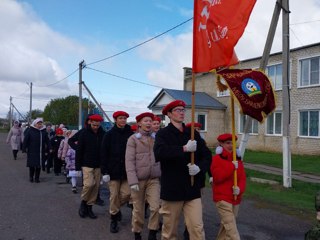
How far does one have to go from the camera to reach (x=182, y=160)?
177 inches

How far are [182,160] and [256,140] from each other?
2159 centimetres

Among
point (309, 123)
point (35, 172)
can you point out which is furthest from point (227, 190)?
point (309, 123)

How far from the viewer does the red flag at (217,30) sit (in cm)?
477

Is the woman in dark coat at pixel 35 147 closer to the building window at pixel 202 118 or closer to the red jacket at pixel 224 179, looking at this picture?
the red jacket at pixel 224 179

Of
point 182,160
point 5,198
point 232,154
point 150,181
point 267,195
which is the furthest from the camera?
point 267,195

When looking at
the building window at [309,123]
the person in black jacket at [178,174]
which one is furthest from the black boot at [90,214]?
the building window at [309,123]

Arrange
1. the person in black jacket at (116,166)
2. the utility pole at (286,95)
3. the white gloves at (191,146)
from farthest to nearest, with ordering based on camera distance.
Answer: the utility pole at (286,95) < the person in black jacket at (116,166) < the white gloves at (191,146)

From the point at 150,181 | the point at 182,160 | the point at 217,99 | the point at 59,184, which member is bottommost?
the point at 59,184

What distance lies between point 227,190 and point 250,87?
1.33 meters

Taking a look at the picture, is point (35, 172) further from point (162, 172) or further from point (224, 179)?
point (224, 179)

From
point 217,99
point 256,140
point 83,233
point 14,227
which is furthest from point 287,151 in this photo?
point 217,99

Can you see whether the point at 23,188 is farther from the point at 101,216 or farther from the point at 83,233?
the point at 83,233

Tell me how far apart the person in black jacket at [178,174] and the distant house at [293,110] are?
50.1 ft

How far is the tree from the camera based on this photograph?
58.3 metres
